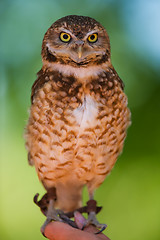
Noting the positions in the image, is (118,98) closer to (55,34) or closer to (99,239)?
(55,34)

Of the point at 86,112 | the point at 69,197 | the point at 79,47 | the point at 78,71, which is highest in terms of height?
the point at 79,47

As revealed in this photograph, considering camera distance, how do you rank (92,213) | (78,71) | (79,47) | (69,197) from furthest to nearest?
1. (69,197)
2. (92,213)
3. (78,71)
4. (79,47)

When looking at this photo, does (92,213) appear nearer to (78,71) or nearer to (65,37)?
(78,71)

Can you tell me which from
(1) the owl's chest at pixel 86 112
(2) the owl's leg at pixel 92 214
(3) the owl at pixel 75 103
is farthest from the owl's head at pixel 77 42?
(2) the owl's leg at pixel 92 214

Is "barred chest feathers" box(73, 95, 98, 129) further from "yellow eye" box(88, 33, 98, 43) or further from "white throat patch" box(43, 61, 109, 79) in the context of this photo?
"yellow eye" box(88, 33, 98, 43)

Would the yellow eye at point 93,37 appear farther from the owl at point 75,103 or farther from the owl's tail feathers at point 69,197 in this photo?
the owl's tail feathers at point 69,197

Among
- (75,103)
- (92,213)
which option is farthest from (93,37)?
(92,213)
